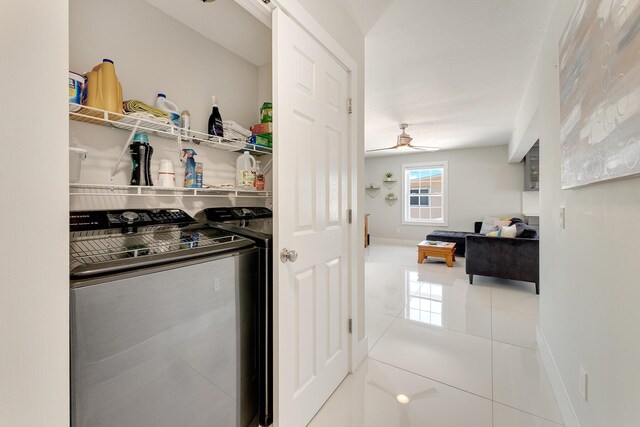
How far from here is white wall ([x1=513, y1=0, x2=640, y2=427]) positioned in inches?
34.1

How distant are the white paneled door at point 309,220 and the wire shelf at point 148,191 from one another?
500 mm

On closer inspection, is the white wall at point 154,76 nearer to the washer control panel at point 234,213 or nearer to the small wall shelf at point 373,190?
the washer control panel at point 234,213

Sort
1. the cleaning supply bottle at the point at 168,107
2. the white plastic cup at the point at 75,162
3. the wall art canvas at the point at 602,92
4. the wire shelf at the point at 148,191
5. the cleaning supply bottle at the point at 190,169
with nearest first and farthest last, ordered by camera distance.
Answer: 1. the wall art canvas at the point at 602,92
2. the white plastic cup at the point at 75,162
3. the wire shelf at the point at 148,191
4. the cleaning supply bottle at the point at 168,107
5. the cleaning supply bottle at the point at 190,169

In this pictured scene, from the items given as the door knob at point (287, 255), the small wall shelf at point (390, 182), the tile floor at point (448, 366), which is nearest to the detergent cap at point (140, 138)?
the door knob at point (287, 255)

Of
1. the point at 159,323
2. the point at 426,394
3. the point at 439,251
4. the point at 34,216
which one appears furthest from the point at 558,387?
the point at 439,251

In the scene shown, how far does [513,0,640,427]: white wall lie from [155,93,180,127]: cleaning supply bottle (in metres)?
1.98

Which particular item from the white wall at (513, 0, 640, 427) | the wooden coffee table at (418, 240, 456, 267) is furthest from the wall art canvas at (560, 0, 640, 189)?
the wooden coffee table at (418, 240, 456, 267)

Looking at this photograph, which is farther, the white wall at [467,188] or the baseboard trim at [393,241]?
the baseboard trim at [393,241]

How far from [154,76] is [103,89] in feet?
1.45

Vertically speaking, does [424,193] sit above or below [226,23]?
below

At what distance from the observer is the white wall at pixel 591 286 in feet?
2.84

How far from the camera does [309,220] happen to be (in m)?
1.47

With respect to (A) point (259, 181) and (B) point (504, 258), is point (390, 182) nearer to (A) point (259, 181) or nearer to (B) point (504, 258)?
(B) point (504, 258)

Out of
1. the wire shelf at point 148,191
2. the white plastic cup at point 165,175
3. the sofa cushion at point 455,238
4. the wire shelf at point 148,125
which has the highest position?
the wire shelf at point 148,125
